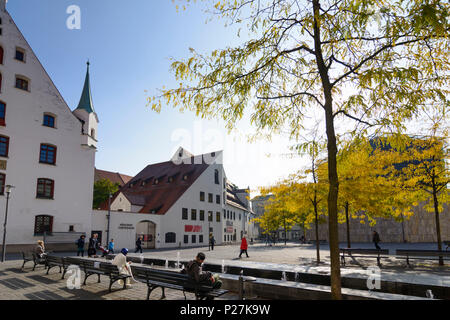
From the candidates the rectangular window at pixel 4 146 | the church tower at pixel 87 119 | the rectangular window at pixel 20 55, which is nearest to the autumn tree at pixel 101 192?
the church tower at pixel 87 119

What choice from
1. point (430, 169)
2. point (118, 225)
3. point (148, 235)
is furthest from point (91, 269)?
point (148, 235)

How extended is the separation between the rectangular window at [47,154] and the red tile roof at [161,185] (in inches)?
611

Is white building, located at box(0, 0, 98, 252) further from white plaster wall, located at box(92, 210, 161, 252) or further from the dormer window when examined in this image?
white plaster wall, located at box(92, 210, 161, 252)

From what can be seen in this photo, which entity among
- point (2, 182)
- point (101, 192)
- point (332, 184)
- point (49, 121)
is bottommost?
point (332, 184)

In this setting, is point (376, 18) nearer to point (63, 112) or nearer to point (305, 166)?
point (305, 166)

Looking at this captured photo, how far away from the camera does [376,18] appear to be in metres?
5.29

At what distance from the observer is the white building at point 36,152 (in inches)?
1001

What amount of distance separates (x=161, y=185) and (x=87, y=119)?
59.3 feet

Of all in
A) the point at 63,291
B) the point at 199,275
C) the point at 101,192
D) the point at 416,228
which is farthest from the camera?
the point at 101,192

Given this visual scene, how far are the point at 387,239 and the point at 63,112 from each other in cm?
4684

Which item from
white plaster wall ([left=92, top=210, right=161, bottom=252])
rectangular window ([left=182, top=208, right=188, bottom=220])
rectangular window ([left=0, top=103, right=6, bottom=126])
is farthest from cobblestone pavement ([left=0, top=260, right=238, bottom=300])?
rectangular window ([left=182, top=208, right=188, bottom=220])

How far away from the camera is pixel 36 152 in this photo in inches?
1067

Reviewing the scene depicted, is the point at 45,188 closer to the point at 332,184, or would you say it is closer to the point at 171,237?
the point at 171,237

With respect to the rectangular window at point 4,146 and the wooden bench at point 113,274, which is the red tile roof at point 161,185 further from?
the wooden bench at point 113,274
